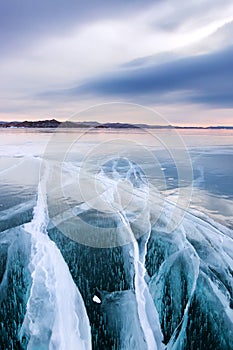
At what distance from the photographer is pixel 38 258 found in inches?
127

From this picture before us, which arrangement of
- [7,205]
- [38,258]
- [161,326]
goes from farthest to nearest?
[7,205], [38,258], [161,326]

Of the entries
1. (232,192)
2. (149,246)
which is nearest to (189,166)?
(232,192)

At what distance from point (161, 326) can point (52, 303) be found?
3.56 feet

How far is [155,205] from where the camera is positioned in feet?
16.2

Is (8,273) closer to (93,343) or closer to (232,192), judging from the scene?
(93,343)

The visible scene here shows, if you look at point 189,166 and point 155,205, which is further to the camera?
point 189,166

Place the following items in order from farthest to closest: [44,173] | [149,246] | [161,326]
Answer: [44,173]
[149,246]
[161,326]

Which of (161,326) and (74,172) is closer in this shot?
(161,326)

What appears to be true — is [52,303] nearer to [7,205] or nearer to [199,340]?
[199,340]

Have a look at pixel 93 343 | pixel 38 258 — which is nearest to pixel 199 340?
pixel 93 343

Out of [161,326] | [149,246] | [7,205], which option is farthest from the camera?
[7,205]

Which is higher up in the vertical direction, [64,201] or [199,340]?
[64,201]

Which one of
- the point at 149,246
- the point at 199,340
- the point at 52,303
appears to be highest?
the point at 149,246

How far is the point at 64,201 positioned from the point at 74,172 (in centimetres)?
259
